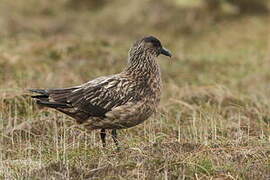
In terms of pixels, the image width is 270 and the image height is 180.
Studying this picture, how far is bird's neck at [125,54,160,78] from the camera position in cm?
666

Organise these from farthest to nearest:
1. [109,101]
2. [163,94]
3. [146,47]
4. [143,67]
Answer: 1. [163,94]
2. [146,47]
3. [143,67]
4. [109,101]

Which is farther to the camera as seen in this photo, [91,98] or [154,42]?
[154,42]

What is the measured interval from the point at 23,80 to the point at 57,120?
2038 mm

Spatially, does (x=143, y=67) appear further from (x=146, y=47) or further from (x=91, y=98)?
(x=91, y=98)

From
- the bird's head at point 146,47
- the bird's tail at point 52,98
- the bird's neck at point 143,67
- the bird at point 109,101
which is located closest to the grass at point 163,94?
the bird at point 109,101

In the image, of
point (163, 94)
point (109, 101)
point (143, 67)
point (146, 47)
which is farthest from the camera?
point (163, 94)

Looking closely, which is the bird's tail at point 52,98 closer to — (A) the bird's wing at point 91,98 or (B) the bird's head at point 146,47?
(A) the bird's wing at point 91,98

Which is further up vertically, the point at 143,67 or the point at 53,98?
the point at 143,67

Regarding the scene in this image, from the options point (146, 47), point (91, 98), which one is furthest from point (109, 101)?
point (146, 47)

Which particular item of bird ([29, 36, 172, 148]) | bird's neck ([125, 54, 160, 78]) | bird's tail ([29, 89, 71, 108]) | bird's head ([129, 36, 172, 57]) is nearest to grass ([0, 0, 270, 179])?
bird ([29, 36, 172, 148])

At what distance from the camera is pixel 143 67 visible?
670cm

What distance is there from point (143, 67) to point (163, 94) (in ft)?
10.8

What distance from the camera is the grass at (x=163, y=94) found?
524 cm

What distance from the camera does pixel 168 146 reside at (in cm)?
581
